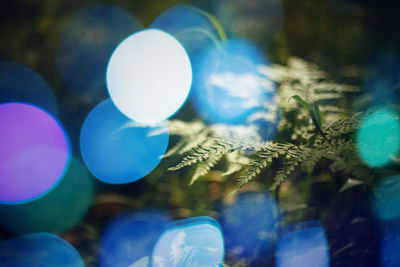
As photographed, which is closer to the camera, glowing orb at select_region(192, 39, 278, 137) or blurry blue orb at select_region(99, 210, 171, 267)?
blurry blue orb at select_region(99, 210, 171, 267)

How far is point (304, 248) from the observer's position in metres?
0.68

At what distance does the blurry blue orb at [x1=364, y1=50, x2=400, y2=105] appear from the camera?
2.84 ft

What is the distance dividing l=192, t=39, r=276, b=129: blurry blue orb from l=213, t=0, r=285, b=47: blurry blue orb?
0.25m

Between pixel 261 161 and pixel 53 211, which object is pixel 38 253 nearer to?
pixel 53 211

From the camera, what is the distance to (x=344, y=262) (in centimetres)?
67

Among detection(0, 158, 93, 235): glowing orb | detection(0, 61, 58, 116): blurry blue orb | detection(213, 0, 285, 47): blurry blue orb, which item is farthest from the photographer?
detection(213, 0, 285, 47): blurry blue orb

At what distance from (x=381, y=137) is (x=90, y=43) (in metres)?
2.35

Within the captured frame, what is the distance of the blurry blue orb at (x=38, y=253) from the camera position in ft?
2.63

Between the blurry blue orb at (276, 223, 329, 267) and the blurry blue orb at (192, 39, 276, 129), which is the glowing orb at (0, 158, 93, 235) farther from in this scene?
the blurry blue orb at (276, 223, 329, 267)

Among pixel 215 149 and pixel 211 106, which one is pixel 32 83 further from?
pixel 215 149


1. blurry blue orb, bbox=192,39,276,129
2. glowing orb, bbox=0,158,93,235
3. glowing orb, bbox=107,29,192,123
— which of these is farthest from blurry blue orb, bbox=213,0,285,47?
glowing orb, bbox=0,158,93,235

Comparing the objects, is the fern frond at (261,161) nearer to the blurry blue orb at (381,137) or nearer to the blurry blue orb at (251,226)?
the blurry blue orb at (381,137)

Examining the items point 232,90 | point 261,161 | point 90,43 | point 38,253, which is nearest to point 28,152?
point 38,253

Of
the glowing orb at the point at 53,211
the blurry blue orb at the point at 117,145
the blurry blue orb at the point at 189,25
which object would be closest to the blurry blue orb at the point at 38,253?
the glowing orb at the point at 53,211
